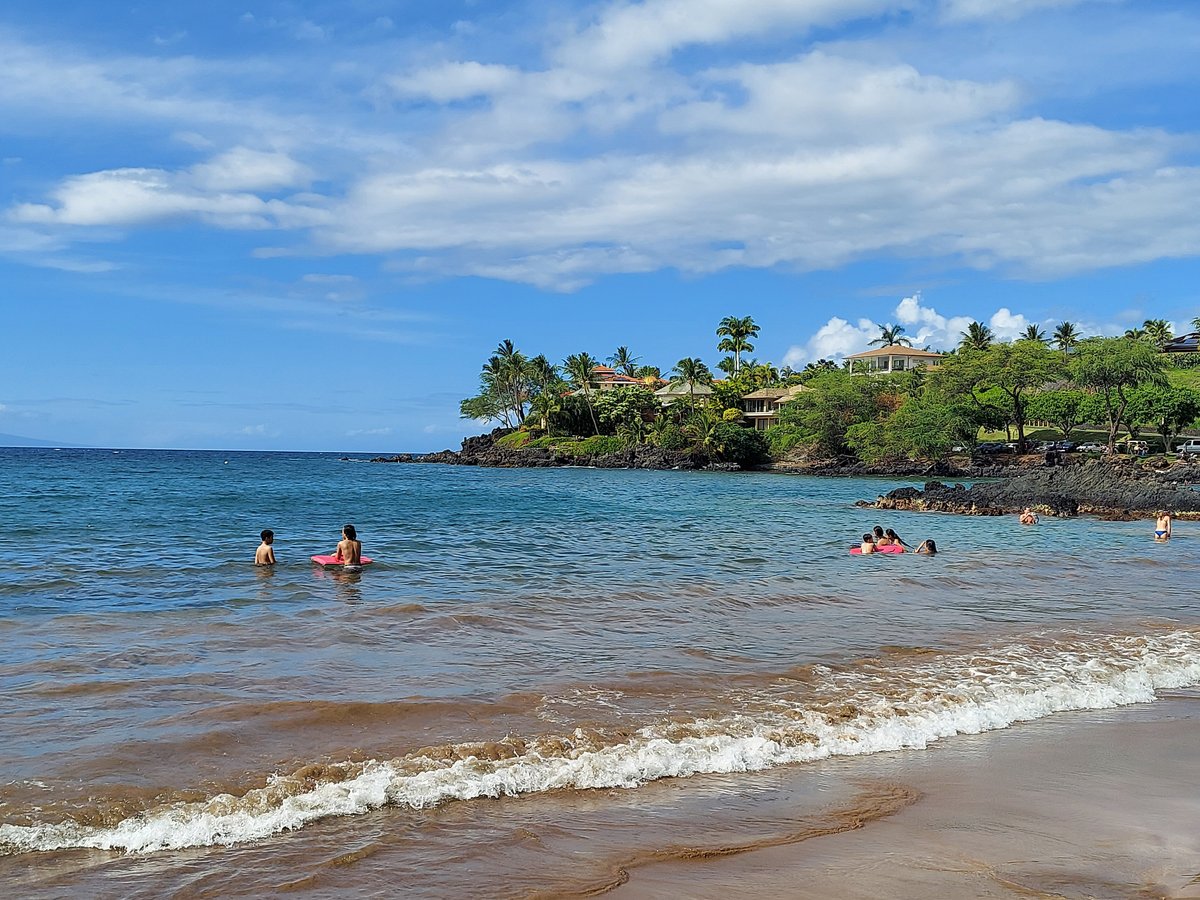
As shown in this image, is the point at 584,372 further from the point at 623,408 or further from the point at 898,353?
the point at 898,353

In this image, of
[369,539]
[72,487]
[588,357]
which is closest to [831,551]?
[369,539]

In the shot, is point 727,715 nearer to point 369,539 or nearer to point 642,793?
point 642,793

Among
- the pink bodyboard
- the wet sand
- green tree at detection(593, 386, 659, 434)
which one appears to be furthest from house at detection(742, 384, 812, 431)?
the wet sand

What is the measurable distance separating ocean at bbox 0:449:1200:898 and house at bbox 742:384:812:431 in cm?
7749

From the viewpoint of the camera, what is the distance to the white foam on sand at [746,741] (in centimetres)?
598

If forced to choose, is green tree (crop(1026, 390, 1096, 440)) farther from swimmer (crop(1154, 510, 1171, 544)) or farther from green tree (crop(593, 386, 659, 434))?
swimmer (crop(1154, 510, 1171, 544))

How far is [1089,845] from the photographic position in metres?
5.69

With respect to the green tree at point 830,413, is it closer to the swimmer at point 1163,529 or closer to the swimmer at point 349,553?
the swimmer at point 1163,529

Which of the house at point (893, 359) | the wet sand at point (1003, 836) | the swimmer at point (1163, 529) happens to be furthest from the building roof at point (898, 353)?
the wet sand at point (1003, 836)

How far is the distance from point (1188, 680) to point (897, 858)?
7.24 metres

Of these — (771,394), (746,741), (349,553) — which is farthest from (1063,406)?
(746,741)

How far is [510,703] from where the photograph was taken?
8922 mm

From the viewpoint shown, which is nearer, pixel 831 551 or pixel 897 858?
pixel 897 858

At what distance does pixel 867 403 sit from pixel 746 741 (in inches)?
3193
